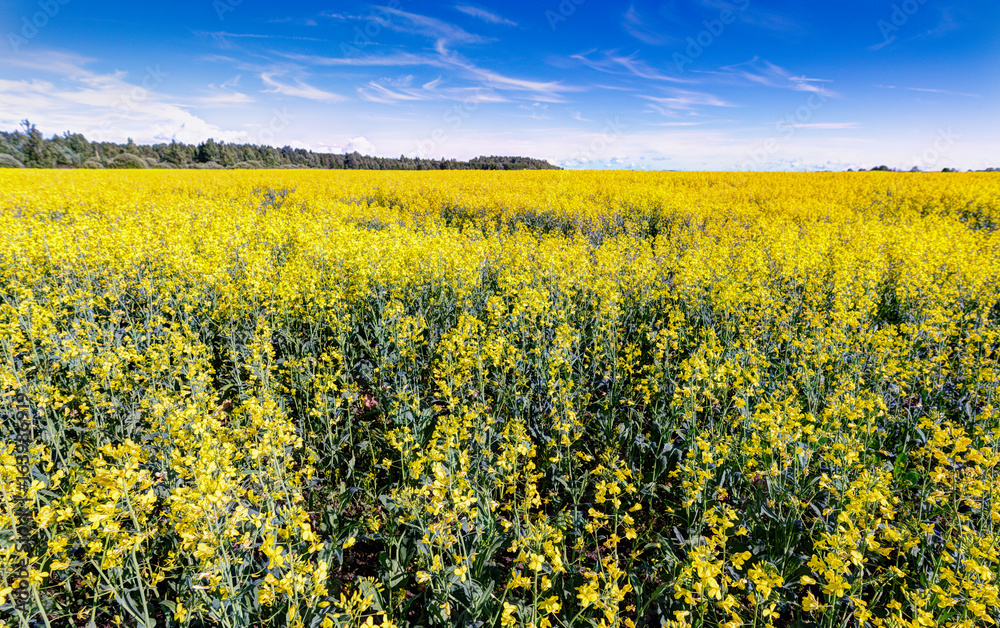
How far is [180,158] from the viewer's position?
63.0 meters

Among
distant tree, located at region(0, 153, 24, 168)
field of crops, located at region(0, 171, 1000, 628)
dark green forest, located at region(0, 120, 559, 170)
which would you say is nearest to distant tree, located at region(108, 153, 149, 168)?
dark green forest, located at region(0, 120, 559, 170)

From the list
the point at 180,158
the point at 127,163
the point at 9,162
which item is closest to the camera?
the point at 9,162

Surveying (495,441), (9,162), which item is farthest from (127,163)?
(495,441)

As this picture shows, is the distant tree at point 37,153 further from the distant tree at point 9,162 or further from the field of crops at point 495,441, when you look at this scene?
the field of crops at point 495,441

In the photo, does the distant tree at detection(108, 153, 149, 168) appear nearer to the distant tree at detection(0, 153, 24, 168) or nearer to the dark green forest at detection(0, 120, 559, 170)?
the dark green forest at detection(0, 120, 559, 170)

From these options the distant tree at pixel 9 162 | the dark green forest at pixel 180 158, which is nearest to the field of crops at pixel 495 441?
the dark green forest at pixel 180 158

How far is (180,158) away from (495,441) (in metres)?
77.8

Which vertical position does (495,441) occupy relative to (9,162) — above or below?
below

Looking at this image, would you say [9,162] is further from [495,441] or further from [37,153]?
[495,441]

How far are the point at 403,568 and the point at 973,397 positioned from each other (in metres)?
6.28

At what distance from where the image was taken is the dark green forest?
55219 mm

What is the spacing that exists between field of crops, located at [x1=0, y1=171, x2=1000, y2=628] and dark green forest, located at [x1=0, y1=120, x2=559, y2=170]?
4983 centimetres

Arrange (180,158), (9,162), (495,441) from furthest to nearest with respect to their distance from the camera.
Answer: (180,158), (9,162), (495,441)

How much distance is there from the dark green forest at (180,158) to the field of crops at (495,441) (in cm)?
4983
